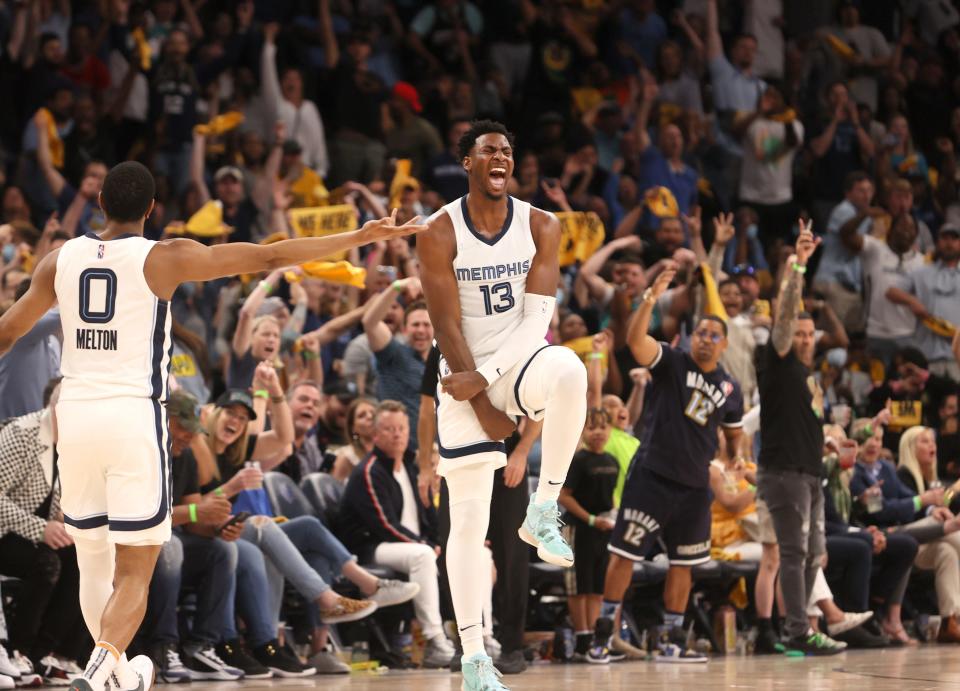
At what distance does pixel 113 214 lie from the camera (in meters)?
6.31

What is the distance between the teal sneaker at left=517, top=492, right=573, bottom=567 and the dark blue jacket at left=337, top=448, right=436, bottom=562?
318 centimetres

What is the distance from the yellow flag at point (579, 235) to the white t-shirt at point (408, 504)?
12.7 ft

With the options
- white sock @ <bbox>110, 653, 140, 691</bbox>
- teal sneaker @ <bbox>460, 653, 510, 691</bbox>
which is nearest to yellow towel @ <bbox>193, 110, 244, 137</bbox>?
teal sneaker @ <bbox>460, 653, 510, 691</bbox>

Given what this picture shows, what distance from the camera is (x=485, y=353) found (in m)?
6.81

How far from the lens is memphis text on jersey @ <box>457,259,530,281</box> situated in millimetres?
6793

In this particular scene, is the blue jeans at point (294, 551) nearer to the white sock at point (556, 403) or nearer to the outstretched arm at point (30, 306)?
the white sock at point (556, 403)

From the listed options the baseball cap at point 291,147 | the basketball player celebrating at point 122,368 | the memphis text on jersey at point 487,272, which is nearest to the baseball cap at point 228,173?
the baseball cap at point 291,147

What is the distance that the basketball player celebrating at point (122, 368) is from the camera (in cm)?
612

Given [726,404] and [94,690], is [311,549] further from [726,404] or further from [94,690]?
[94,690]

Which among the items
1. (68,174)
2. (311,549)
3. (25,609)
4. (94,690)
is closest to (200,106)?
(68,174)

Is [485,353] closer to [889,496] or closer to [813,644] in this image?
[813,644]

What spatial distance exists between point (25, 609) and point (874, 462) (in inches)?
272

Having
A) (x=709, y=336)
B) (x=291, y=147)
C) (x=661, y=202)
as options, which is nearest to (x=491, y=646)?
(x=709, y=336)

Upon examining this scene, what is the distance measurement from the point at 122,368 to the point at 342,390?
5.11m
